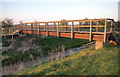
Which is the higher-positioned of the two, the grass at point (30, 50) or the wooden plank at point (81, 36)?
the wooden plank at point (81, 36)

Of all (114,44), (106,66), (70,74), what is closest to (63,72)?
(70,74)

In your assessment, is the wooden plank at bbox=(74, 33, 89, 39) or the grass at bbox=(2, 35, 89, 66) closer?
the wooden plank at bbox=(74, 33, 89, 39)

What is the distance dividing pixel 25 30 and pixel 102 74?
48.7 feet

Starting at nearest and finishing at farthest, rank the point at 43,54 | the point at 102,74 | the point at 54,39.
Answer: the point at 102,74 < the point at 43,54 < the point at 54,39

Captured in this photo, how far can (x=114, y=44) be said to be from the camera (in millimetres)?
10211

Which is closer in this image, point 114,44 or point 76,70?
point 76,70

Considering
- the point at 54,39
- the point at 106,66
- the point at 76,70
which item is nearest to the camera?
the point at 76,70

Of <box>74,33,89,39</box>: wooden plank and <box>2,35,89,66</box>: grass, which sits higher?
<box>74,33,89,39</box>: wooden plank

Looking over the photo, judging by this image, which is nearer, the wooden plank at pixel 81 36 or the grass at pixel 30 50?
the wooden plank at pixel 81 36

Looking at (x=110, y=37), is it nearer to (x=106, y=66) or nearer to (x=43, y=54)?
(x=106, y=66)

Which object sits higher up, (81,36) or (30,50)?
(81,36)

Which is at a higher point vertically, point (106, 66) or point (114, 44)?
point (114, 44)

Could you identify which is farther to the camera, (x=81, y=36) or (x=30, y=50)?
(x=30, y=50)

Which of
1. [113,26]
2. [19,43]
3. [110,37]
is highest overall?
[113,26]
